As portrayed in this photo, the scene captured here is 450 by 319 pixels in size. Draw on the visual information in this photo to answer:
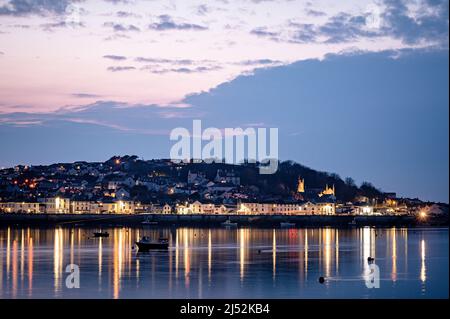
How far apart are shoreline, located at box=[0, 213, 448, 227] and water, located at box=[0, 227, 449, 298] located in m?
50.4

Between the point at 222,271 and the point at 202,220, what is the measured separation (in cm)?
7506

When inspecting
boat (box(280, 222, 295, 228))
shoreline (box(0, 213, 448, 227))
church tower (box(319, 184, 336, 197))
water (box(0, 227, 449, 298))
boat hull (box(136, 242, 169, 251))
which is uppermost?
church tower (box(319, 184, 336, 197))

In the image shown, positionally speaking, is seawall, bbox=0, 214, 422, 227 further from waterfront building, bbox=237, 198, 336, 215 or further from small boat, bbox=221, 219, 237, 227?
waterfront building, bbox=237, 198, 336, 215

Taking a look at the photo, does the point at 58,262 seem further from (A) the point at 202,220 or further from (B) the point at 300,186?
(B) the point at 300,186

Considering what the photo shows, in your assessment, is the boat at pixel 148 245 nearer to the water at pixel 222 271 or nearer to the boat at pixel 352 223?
the water at pixel 222 271

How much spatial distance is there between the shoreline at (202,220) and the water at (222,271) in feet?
165

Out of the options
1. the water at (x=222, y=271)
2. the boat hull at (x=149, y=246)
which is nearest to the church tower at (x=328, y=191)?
the water at (x=222, y=271)

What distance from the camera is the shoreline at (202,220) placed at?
10062 centimetres

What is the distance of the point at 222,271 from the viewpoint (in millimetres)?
34188

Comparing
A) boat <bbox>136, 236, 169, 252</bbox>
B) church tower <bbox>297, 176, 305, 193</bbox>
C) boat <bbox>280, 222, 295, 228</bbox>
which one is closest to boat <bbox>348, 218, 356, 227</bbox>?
boat <bbox>280, 222, 295, 228</bbox>

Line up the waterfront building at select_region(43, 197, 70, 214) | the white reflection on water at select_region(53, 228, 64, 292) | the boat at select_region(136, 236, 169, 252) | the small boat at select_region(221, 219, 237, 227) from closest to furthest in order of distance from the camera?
the white reflection on water at select_region(53, 228, 64, 292) → the boat at select_region(136, 236, 169, 252) → the small boat at select_region(221, 219, 237, 227) → the waterfront building at select_region(43, 197, 70, 214)

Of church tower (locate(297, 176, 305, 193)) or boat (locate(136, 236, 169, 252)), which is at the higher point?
church tower (locate(297, 176, 305, 193))

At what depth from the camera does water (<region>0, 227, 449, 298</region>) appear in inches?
1089
